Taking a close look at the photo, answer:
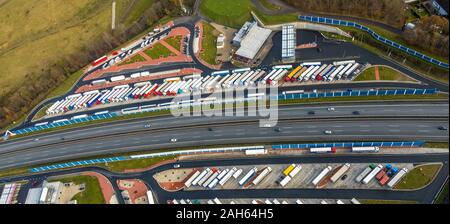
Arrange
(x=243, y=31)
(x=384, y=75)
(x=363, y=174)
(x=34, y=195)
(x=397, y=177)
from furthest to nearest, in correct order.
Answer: (x=243, y=31) → (x=384, y=75) → (x=34, y=195) → (x=363, y=174) → (x=397, y=177)

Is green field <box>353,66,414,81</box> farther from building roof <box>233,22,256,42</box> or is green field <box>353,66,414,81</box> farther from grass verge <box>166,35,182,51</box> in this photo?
grass verge <box>166,35,182,51</box>

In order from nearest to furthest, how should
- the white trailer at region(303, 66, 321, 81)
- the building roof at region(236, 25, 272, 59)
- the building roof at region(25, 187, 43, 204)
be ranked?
the building roof at region(25, 187, 43, 204), the white trailer at region(303, 66, 321, 81), the building roof at region(236, 25, 272, 59)

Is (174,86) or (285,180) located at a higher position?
(174,86)

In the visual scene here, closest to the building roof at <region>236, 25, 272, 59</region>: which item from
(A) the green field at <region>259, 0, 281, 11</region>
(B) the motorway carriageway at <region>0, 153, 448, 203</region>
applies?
(A) the green field at <region>259, 0, 281, 11</region>

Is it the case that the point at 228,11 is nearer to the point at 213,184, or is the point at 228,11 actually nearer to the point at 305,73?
the point at 305,73

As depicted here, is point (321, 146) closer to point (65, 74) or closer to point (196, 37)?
point (196, 37)

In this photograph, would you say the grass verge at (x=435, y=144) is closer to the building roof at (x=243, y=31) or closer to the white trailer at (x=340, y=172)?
the white trailer at (x=340, y=172)

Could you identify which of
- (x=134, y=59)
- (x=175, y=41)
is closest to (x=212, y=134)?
(x=175, y=41)
